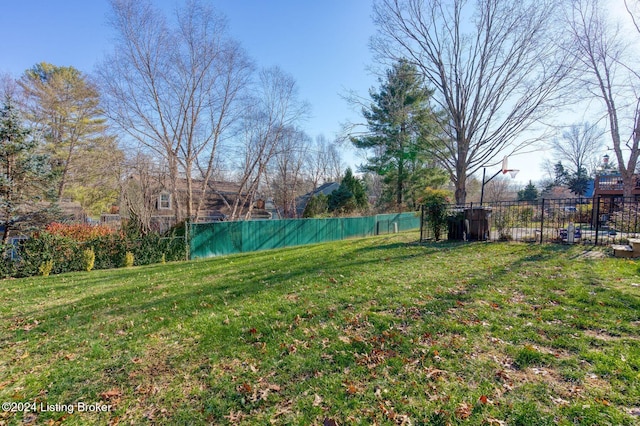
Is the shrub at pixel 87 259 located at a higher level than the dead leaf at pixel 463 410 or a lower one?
lower

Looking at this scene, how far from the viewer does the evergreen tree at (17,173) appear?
322 inches

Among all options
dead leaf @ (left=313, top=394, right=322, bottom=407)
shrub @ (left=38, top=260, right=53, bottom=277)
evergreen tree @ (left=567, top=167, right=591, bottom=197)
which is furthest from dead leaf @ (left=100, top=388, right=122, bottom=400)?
evergreen tree @ (left=567, top=167, right=591, bottom=197)

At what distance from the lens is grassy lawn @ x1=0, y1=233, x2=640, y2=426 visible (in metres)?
2.36

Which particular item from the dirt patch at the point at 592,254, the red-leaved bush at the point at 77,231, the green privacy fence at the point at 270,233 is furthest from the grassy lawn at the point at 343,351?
the green privacy fence at the point at 270,233

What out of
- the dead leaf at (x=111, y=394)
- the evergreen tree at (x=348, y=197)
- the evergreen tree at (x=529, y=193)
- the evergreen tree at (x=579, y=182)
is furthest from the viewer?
the evergreen tree at (x=529, y=193)

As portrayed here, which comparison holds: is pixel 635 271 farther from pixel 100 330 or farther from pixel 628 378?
pixel 100 330

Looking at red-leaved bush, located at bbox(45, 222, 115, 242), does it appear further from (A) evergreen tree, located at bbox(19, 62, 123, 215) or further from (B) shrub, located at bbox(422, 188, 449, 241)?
(B) shrub, located at bbox(422, 188, 449, 241)

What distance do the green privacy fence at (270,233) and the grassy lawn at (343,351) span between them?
6.15m

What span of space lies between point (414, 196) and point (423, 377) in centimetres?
2509

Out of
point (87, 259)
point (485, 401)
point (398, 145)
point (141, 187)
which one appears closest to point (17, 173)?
point (87, 259)

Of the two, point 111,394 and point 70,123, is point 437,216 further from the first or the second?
point 70,123

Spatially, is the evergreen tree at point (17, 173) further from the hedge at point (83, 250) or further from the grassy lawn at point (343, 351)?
the grassy lawn at point (343, 351)

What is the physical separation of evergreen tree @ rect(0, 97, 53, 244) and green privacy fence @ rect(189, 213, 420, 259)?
187 inches

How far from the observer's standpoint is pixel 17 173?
8398mm
